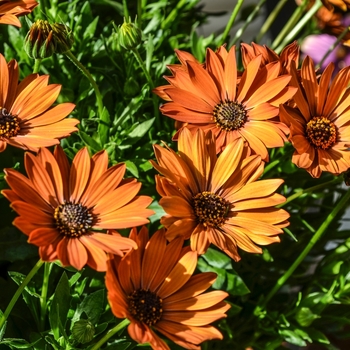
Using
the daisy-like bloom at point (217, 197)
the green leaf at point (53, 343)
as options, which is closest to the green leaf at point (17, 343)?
the green leaf at point (53, 343)

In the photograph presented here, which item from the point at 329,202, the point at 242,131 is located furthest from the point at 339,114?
the point at 329,202

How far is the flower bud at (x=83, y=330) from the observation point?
431 mm

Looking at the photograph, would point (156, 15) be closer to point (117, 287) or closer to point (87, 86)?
point (87, 86)

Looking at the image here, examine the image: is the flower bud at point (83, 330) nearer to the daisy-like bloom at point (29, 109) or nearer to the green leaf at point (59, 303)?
the green leaf at point (59, 303)

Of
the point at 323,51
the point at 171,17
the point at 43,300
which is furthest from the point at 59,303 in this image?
the point at 323,51

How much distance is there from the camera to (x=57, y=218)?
0.45 metres

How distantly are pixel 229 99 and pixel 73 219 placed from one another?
18 centimetres

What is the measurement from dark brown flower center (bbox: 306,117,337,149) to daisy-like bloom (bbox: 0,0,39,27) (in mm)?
245

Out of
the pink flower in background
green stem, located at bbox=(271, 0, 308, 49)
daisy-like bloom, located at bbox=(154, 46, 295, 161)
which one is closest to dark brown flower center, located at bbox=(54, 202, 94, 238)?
daisy-like bloom, located at bbox=(154, 46, 295, 161)

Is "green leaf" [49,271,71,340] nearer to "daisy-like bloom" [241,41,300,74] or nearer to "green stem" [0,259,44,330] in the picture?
"green stem" [0,259,44,330]

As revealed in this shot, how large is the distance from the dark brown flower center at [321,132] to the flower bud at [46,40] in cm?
21

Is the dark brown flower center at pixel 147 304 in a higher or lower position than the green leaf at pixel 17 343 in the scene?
higher

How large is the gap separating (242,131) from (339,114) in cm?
9

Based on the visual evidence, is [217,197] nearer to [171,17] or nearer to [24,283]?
[24,283]
